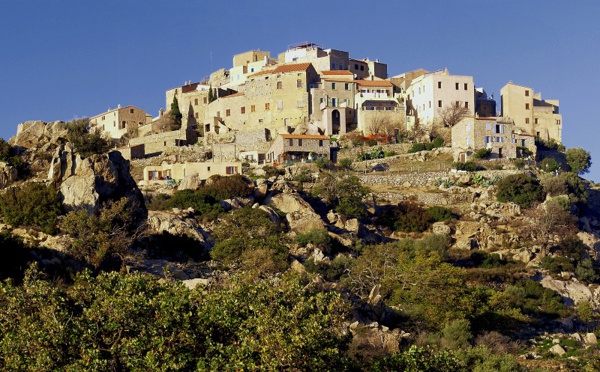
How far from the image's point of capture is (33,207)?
43438 mm

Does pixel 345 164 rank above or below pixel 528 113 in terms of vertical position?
below

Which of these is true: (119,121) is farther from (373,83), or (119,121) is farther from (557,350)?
(557,350)

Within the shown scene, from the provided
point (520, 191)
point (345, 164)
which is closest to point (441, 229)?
point (520, 191)

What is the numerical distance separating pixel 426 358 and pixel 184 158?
56777 mm

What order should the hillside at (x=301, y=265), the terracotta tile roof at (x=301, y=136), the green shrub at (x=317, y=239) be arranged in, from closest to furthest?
the hillside at (x=301, y=265) < the green shrub at (x=317, y=239) < the terracotta tile roof at (x=301, y=136)

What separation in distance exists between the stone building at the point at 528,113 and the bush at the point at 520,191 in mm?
21158

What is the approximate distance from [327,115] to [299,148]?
830 cm

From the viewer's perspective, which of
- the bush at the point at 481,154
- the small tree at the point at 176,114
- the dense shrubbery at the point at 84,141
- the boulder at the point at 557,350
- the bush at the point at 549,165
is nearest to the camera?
the boulder at the point at 557,350

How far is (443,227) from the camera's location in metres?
59.4

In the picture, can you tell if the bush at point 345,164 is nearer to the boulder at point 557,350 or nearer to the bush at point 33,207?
the bush at point 33,207

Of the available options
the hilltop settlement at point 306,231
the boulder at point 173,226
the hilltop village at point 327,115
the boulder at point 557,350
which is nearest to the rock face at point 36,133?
the hilltop settlement at point 306,231

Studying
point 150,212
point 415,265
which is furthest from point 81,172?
point 415,265

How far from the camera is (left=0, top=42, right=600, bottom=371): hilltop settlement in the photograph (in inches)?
941

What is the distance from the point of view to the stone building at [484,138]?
7356 cm
